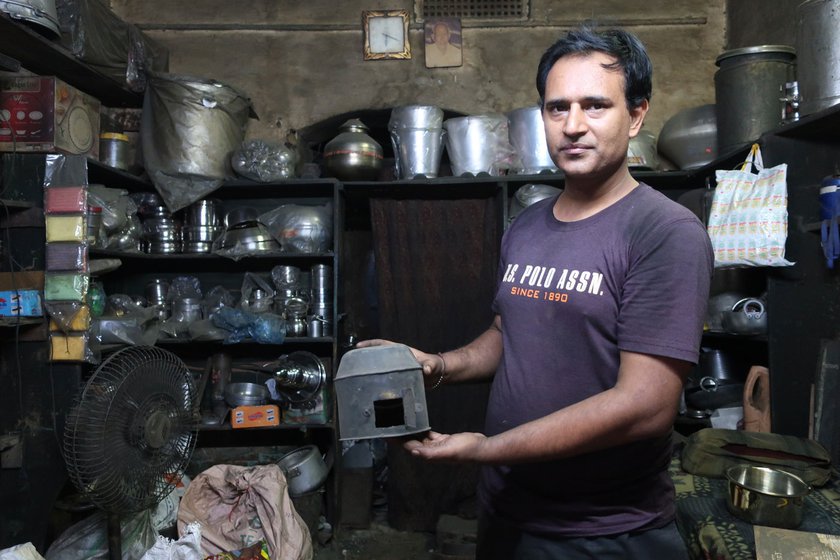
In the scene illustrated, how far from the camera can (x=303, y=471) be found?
11.6 feet

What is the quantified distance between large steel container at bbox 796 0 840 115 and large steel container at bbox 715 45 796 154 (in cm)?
33

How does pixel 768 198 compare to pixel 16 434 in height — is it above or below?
above

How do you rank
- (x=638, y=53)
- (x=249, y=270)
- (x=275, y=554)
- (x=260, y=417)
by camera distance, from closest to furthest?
(x=638, y=53) → (x=275, y=554) → (x=260, y=417) → (x=249, y=270)

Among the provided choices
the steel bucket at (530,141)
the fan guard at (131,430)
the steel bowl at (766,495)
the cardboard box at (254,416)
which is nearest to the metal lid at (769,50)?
the steel bucket at (530,141)

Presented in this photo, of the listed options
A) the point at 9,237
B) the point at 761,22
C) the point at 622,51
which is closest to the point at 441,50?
the point at 761,22

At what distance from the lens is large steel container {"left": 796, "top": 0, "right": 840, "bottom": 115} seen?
2.36m

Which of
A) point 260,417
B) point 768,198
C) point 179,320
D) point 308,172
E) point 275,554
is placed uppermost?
point 308,172

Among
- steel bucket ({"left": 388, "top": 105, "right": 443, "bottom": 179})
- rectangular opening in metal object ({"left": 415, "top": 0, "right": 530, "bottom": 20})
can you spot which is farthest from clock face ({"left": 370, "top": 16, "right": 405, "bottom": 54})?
steel bucket ({"left": 388, "top": 105, "right": 443, "bottom": 179})

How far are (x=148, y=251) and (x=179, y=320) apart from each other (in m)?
0.45

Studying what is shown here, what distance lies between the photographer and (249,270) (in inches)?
160

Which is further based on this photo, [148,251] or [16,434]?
[148,251]

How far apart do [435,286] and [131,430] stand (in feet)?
6.90

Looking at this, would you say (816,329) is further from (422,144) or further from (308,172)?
(308,172)

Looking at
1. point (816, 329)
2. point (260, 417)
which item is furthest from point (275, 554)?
point (816, 329)
